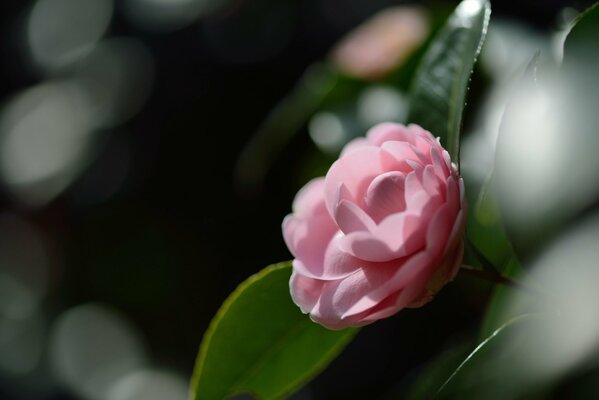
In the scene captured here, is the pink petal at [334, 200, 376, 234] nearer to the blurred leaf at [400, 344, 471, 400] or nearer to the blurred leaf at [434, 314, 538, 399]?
the blurred leaf at [434, 314, 538, 399]

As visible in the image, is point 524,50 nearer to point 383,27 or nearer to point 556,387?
point 383,27

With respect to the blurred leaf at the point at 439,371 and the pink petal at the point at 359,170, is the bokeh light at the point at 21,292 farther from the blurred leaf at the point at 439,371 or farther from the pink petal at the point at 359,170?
the pink petal at the point at 359,170

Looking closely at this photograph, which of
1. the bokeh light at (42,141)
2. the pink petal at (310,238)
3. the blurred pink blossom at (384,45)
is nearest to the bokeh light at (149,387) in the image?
the bokeh light at (42,141)

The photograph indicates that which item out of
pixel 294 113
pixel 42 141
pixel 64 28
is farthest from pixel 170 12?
pixel 294 113

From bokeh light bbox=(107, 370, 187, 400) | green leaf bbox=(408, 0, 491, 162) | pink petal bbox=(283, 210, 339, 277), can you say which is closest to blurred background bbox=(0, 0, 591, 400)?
bokeh light bbox=(107, 370, 187, 400)

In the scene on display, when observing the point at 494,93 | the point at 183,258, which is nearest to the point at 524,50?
the point at 494,93

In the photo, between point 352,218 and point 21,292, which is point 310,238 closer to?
point 352,218
